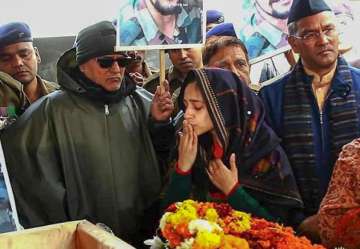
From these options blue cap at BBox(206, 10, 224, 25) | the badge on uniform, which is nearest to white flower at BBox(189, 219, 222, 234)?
the badge on uniform

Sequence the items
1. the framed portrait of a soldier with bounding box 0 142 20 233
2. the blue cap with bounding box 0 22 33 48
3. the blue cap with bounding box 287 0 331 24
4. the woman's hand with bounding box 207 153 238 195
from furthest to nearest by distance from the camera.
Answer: the blue cap with bounding box 0 22 33 48 < the blue cap with bounding box 287 0 331 24 < the woman's hand with bounding box 207 153 238 195 < the framed portrait of a soldier with bounding box 0 142 20 233

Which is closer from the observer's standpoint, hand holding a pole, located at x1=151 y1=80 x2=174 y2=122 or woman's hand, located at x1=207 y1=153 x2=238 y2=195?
woman's hand, located at x1=207 y1=153 x2=238 y2=195

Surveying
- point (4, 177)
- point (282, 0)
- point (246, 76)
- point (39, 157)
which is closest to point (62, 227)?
point (4, 177)

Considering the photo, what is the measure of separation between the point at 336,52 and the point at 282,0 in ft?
1.69

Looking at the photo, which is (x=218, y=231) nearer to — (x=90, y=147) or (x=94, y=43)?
(x=90, y=147)

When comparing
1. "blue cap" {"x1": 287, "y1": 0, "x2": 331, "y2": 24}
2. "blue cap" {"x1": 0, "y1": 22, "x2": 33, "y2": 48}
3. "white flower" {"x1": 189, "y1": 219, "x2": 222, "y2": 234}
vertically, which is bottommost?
"white flower" {"x1": 189, "y1": 219, "x2": 222, "y2": 234}

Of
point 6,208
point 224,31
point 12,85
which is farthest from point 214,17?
point 6,208

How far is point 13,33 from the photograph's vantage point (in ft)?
7.45

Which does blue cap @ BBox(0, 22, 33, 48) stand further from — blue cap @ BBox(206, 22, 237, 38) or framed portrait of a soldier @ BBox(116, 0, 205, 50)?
blue cap @ BBox(206, 22, 237, 38)

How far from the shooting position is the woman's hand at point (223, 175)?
1799 mm

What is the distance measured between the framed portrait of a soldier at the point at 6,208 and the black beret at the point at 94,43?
1.85ft

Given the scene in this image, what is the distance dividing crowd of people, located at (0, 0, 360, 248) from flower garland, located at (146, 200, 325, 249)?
34 centimetres

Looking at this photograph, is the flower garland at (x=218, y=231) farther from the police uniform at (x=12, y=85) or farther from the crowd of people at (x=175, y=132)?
the police uniform at (x=12, y=85)

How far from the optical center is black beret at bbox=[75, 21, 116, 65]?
2062mm
